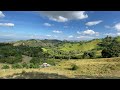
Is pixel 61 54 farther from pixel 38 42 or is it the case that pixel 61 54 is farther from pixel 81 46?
pixel 81 46

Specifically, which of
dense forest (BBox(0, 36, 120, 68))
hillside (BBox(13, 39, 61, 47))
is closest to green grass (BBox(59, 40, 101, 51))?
dense forest (BBox(0, 36, 120, 68))

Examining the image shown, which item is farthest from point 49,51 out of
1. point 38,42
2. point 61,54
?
point 38,42

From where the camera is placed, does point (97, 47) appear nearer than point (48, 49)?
No

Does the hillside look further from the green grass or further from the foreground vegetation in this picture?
the green grass

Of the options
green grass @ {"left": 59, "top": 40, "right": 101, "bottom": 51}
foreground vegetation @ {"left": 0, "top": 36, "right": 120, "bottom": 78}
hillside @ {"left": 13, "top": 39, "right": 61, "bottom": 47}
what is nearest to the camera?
foreground vegetation @ {"left": 0, "top": 36, "right": 120, "bottom": 78}

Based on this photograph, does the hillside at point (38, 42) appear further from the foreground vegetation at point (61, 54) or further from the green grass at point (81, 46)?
the green grass at point (81, 46)

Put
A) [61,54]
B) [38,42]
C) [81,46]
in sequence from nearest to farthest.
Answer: [61,54]
[38,42]
[81,46]
